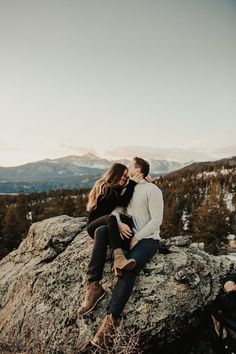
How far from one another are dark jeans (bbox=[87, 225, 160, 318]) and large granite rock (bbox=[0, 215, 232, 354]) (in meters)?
0.50

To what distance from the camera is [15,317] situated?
7.81 m

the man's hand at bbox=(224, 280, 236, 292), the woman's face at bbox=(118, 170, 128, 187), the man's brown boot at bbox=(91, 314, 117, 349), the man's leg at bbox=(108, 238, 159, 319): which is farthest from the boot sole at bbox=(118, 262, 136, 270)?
the man's hand at bbox=(224, 280, 236, 292)

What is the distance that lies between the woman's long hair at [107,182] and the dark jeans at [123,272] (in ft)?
2.29

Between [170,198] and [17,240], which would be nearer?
[17,240]

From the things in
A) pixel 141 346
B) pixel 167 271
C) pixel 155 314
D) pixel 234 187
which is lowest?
pixel 234 187

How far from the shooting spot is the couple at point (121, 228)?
6.46m

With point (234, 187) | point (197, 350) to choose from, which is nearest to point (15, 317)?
point (197, 350)

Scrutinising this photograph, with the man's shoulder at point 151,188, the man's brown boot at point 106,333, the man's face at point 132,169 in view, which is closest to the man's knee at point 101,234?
the man's shoulder at point 151,188

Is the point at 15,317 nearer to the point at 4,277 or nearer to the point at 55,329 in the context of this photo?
the point at 55,329

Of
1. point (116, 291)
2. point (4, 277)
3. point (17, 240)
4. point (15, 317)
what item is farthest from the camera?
point (17, 240)

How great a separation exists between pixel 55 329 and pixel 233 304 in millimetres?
3667

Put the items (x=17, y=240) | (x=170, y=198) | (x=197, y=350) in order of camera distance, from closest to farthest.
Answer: (x=197, y=350) < (x=17, y=240) < (x=170, y=198)

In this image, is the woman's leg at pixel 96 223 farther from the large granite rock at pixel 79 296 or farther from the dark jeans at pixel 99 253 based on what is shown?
the large granite rock at pixel 79 296

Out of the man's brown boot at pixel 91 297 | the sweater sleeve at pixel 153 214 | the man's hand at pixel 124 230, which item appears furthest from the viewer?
the sweater sleeve at pixel 153 214
